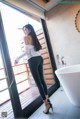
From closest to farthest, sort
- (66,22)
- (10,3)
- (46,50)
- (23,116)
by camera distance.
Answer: (23,116)
(10,3)
(66,22)
(46,50)

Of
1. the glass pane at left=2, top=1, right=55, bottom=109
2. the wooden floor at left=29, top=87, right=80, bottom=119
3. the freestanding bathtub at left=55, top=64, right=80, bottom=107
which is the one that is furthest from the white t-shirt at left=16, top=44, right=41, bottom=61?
the wooden floor at left=29, top=87, right=80, bottom=119

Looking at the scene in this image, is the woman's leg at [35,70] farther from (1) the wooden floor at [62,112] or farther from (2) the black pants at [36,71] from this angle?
(1) the wooden floor at [62,112]

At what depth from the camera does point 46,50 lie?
3.41 metres

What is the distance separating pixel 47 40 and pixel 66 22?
1.92 feet

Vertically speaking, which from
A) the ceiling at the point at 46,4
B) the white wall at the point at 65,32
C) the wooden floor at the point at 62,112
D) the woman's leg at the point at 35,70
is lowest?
the wooden floor at the point at 62,112

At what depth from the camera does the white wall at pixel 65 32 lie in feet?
10.2

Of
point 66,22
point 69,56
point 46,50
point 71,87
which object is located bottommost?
point 71,87

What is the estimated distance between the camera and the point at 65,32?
3209 millimetres

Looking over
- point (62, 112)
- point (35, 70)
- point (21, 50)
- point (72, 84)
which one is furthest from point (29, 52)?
point (62, 112)

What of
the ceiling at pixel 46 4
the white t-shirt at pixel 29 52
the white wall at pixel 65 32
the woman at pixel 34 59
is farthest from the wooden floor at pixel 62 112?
the ceiling at pixel 46 4

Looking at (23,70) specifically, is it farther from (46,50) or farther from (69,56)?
(69,56)

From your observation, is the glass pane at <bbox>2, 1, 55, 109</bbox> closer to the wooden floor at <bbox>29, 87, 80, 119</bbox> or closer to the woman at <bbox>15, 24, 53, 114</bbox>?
the woman at <bbox>15, 24, 53, 114</bbox>

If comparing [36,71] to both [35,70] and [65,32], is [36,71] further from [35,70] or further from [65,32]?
[65,32]

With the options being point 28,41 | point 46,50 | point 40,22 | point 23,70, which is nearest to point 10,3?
point 28,41
